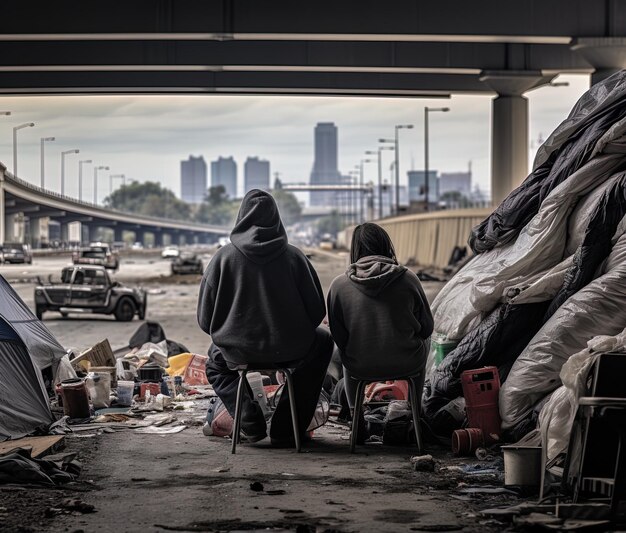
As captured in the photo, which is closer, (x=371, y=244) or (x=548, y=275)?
(x=371, y=244)

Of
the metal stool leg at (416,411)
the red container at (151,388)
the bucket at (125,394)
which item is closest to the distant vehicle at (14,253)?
the red container at (151,388)

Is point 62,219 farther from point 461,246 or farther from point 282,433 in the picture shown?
point 282,433

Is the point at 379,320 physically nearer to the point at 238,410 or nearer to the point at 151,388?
the point at 238,410

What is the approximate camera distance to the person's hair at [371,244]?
Result: 9242mm

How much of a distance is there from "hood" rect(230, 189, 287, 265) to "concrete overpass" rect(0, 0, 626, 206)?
1559 cm

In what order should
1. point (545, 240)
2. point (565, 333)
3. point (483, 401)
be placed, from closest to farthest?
point (565, 333) → point (483, 401) → point (545, 240)

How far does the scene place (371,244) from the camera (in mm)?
9242

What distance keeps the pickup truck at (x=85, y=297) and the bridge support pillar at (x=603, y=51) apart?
11999 mm

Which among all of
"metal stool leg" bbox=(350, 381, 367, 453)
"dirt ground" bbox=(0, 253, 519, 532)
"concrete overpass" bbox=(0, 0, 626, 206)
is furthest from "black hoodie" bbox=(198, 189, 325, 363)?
"concrete overpass" bbox=(0, 0, 626, 206)

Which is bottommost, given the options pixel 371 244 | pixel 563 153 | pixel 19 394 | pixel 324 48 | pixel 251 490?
pixel 251 490

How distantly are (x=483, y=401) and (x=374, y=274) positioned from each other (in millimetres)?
1376

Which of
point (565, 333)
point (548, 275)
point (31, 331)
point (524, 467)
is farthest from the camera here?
point (31, 331)

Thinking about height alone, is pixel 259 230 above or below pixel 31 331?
above

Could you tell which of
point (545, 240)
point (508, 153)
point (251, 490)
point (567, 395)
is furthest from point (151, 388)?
point (508, 153)
